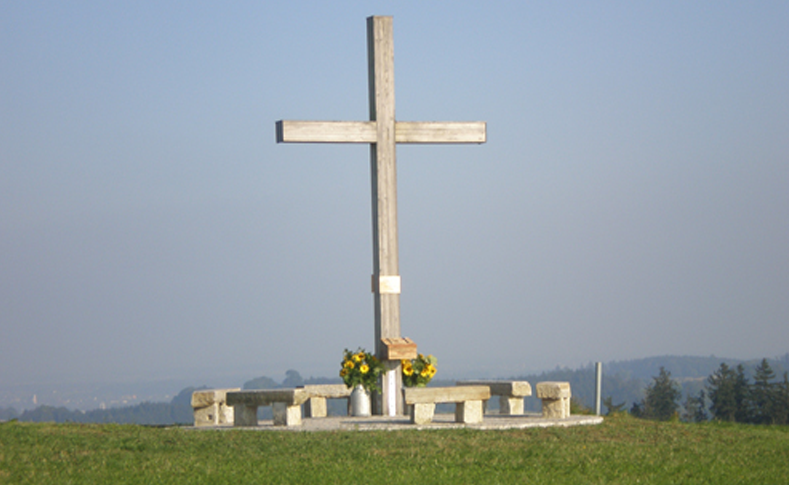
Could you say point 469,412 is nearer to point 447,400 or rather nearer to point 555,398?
point 447,400

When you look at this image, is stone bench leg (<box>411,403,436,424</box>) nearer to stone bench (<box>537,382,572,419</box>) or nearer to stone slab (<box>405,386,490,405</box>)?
stone slab (<box>405,386,490,405</box>)

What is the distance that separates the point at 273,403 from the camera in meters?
12.1

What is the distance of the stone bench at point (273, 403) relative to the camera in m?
11.9

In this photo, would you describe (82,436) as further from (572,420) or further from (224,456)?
(572,420)

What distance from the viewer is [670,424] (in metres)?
12.8

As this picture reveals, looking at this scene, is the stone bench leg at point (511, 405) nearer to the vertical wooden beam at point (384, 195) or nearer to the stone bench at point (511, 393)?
the stone bench at point (511, 393)

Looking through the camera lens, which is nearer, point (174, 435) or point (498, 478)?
point (498, 478)

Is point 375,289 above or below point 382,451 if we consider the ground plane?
above

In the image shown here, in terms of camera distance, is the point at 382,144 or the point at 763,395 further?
the point at 763,395

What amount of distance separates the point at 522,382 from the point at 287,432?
164 inches

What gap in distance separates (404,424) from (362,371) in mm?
1409

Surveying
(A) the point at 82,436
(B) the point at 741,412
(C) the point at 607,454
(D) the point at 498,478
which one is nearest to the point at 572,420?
(C) the point at 607,454

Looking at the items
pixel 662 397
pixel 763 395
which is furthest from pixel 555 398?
pixel 662 397

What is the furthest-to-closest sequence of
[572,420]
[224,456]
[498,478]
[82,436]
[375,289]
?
1. [375,289]
2. [572,420]
3. [82,436]
4. [224,456]
5. [498,478]
